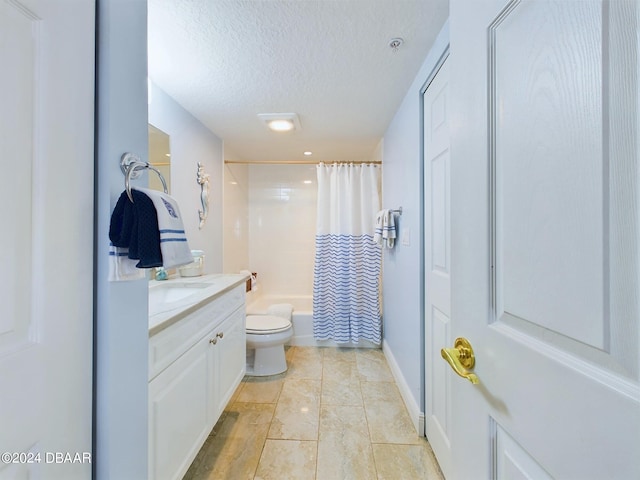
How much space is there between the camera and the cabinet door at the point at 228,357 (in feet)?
5.17

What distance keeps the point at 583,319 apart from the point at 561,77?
0.34 metres

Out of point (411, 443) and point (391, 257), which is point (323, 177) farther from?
point (411, 443)

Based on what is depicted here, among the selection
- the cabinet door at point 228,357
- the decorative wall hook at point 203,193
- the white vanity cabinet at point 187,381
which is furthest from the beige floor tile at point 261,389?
the decorative wall hook at point 203,193

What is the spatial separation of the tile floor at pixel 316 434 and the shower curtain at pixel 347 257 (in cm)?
58

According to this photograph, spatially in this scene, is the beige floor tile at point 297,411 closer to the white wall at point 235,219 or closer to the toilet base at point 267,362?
the toilet base at point 267,362

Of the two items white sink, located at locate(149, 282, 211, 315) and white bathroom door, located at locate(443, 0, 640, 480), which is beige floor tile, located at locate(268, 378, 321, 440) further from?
white bathroom door, located at locate(443, 0, 640, 480)

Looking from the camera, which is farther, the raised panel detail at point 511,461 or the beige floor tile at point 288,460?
the beige floor tile at point 288,460

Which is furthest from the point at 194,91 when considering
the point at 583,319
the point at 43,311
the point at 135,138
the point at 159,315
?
the point at 583,319

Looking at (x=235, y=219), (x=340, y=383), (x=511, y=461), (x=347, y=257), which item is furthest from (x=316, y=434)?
(x=235, y=219)

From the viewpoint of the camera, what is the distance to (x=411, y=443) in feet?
5.39

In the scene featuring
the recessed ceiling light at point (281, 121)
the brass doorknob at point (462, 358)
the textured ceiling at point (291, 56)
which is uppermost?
the textured ceiling at point (291, 56)

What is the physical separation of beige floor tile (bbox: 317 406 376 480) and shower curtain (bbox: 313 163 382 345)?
108cm

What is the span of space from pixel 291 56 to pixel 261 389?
2.33 meters

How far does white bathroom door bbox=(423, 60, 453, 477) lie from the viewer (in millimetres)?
1384
